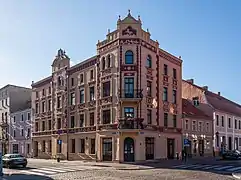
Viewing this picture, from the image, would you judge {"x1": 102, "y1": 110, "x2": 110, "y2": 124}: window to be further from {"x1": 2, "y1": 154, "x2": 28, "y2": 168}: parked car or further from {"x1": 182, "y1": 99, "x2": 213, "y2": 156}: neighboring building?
{"x1": 182, "y1": 99, "x2": 213, "y2": 156}: neighboring building

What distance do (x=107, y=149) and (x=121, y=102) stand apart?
5.61m

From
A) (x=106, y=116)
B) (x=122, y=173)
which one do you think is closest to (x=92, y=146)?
(x=106, y=116)

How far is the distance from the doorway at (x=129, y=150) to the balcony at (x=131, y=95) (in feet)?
13.7

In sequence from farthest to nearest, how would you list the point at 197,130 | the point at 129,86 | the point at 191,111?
the point at 191,111 < the point at 197,130 < the point at 129,86

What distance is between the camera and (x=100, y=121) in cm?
3888

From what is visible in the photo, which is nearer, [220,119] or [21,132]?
[220,119]

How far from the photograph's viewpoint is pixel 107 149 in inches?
1474

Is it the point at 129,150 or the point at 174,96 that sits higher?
the point at 174,96

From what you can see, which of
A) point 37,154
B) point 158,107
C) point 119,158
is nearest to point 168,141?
point 158,107

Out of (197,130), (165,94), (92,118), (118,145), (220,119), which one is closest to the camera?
(118,145)

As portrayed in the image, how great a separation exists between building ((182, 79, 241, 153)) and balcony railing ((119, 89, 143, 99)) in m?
19.0

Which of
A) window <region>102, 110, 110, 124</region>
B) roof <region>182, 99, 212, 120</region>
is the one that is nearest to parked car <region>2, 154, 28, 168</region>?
window <region>102, 110, 110, 124</region>

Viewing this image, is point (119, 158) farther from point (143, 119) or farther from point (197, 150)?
point (197, 150)

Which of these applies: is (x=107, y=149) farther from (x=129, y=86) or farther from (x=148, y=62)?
(x=148, y=62)
